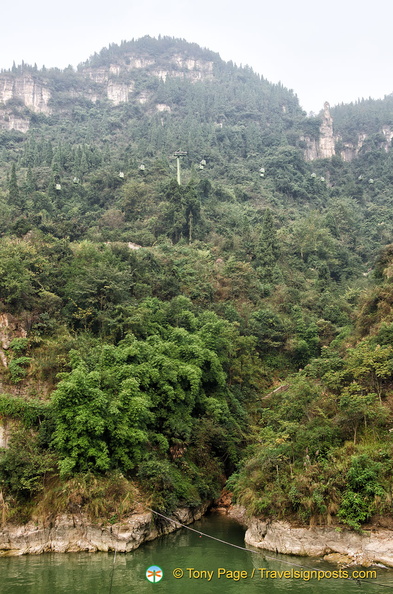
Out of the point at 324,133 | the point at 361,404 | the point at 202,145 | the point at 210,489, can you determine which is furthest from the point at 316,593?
the point at 324,133

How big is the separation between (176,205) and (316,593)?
36.4m

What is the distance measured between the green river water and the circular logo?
0.13m

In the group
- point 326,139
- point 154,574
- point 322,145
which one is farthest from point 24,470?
point 326,139

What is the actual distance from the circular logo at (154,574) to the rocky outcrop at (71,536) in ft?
7.59

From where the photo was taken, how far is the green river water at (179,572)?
15.9 meters

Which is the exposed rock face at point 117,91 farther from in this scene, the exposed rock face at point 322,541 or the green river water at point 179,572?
the green river water at point 179,572

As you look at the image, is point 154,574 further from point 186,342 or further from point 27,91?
point 27,91

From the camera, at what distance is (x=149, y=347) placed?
2592 cm

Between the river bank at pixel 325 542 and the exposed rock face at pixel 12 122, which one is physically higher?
the exposed rock face at pixel 12 122

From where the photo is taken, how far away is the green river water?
52.1ft

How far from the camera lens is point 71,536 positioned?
782 inches

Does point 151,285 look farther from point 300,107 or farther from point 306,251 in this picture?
point 300,107

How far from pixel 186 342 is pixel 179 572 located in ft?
42.9

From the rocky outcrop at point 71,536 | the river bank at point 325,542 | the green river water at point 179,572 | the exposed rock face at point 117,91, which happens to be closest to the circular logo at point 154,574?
the green river water at point 179,572
